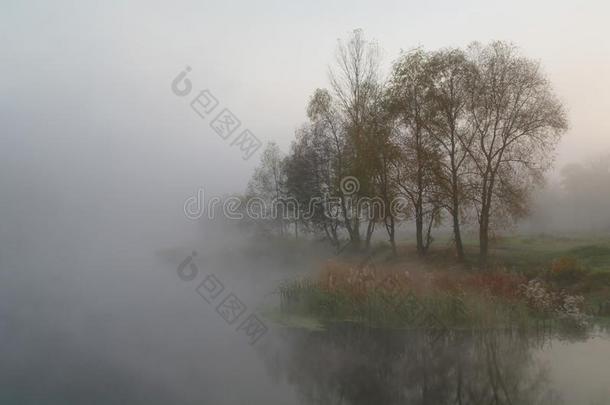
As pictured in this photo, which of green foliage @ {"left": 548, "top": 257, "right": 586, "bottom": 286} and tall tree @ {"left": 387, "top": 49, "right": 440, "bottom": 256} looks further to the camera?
tall tree @ {"left": 387, "top": 49, "right": 440, "bottom": 256}

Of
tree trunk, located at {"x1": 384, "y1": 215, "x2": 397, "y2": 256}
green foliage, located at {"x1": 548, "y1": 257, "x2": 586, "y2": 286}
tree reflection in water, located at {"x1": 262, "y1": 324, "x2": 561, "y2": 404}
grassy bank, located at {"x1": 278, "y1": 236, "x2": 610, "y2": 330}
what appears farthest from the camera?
tree trunk, located at {"x1": 384, "y1": 215, "x2": 397, "y2": 256}

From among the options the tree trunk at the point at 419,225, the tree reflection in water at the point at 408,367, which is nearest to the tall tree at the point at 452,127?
the tree trunk at the point at 419,225

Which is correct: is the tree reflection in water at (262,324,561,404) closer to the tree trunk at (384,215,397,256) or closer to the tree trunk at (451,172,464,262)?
the tree trunk at (451,172,464,262)

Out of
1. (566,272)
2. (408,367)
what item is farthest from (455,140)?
(408,367)

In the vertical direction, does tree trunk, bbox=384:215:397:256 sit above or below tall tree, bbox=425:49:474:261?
below

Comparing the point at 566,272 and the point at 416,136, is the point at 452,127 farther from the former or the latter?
the point at 566,272

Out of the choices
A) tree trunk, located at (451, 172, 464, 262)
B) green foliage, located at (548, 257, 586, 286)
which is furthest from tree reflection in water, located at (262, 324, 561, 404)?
tree trunk, located at (451, 172, 464, 262)

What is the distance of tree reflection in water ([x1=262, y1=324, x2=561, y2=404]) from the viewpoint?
39.6ft

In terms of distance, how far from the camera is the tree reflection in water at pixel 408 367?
39.6 feet

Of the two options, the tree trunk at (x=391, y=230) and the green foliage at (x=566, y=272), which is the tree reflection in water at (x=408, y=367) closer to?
the green foliage at (x=566, y=272)

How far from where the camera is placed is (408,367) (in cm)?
1416

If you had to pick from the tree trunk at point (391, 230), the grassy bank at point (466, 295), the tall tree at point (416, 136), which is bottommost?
the grassy bank at point (466, 295)

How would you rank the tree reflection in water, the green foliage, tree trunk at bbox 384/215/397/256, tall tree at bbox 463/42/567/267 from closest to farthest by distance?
the tree reflection in water < the green foliage < tall tree at bbox 463/42/567/267 < tree trunk at bbox 384/215/397/256

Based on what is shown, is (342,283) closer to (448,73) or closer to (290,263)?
(448,73)
